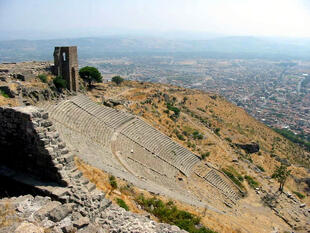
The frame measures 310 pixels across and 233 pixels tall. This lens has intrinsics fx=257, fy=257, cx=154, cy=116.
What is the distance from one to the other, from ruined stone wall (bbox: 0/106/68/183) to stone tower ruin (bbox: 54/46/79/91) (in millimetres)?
22278

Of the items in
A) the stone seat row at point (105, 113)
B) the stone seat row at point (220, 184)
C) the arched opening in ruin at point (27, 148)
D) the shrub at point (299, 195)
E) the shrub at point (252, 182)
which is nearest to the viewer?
the arched opening in ruin at point (27, 148)

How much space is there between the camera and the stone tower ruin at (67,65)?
2970cm

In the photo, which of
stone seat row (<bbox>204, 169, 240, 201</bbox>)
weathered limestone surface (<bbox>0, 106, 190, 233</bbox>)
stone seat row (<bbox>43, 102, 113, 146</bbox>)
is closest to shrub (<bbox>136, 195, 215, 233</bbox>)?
weathered limestone surface (<bbox>0, 106, 190, 233</bbox>)

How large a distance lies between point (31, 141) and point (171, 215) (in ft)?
25.5

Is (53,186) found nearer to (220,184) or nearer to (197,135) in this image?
(220,184)

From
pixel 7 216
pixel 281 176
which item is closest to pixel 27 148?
pixel 7 216

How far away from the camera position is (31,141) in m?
8.69

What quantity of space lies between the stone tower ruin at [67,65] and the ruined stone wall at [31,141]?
73.1ft

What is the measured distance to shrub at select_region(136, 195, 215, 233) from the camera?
1238cm

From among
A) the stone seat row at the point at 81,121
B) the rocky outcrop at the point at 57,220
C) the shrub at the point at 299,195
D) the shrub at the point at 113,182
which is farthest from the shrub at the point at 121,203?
the shrub at the point at 299,195

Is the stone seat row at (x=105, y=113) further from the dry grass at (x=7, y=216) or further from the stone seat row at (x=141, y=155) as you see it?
the dry grass at (x=7, y=216)

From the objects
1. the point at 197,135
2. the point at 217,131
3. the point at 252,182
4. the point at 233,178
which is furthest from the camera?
the point at 217,131

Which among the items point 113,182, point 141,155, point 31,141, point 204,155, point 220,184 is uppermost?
point 31,141

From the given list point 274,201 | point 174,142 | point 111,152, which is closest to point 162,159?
point 174,142
